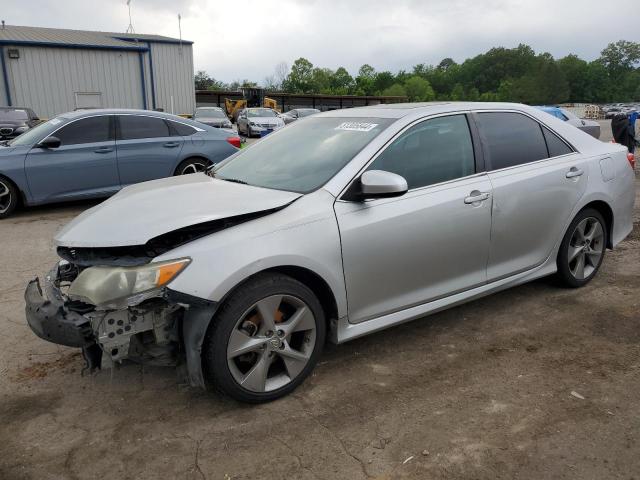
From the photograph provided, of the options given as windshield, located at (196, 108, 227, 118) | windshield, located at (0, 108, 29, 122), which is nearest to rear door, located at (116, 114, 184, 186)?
windshield, located at (0, 108, 29, 122)

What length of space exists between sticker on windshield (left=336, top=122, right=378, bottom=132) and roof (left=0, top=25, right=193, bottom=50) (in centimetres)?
2468

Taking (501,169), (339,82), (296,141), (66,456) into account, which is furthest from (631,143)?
(339,82)

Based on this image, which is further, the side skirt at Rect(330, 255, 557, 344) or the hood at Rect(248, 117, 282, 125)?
the hood at Rect(248, 117, 282, 125)

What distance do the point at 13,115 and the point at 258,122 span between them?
38.4 feet

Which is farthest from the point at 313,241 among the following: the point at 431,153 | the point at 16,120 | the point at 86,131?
the point at 16,120

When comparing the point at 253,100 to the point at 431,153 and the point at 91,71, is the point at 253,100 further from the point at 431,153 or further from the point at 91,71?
the point at 431,153

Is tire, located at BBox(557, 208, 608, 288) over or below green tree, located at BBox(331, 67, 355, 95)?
below

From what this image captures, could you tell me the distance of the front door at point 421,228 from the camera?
10.2ft

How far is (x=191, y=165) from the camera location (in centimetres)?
852

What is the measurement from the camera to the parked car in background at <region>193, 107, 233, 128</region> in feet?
67.5

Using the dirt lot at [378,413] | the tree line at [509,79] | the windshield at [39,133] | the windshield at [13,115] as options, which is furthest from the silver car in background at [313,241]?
the tree line at [509,79]

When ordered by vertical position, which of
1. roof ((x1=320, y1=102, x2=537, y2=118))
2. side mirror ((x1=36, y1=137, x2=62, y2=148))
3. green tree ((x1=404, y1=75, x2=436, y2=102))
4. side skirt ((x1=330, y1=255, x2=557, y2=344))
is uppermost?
green tree ((x1=404, y1=75, x2=436, y2=102))

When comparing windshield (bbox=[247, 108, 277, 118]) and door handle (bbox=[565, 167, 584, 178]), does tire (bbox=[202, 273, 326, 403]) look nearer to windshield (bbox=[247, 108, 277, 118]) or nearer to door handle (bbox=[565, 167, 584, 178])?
door handle (bbox=[565, 167, 584, 178])

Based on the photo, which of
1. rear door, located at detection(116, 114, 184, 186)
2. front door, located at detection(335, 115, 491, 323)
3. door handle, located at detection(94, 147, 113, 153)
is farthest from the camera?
rear door, located at detection(116, 114, 184, 186)
